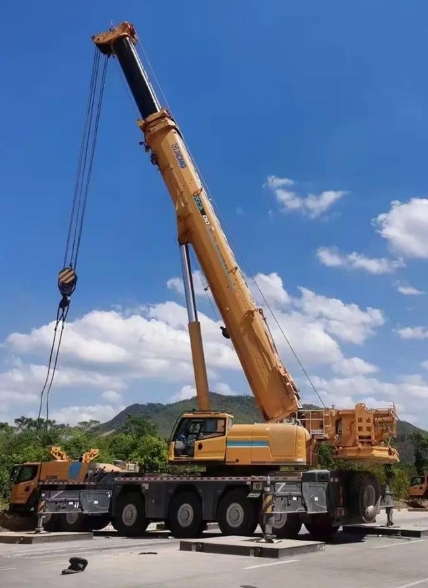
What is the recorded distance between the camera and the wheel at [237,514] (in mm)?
18078

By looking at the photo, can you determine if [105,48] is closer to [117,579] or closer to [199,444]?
[199,444]

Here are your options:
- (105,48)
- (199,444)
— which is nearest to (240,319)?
(199,444)

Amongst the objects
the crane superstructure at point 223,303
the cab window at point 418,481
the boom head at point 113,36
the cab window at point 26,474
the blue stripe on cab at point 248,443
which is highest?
the boom head at point 113,36

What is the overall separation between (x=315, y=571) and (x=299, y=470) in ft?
24.2

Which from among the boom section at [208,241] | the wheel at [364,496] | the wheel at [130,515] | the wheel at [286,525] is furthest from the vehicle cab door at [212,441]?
the wheel at [364,496]

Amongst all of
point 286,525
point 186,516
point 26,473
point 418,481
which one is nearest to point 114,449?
point 418,481

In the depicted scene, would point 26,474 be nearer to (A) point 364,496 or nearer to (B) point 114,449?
(A) point 364,496

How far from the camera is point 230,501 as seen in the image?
60.7 feet

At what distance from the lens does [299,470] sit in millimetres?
19203

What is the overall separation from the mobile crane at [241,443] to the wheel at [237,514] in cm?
3

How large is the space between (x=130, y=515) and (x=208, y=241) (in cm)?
856

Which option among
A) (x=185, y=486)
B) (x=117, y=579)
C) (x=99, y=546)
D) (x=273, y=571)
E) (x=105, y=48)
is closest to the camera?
(x=117, y=579)

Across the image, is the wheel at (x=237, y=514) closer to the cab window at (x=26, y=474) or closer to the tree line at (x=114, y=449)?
the tree line at (x=114, y=449)

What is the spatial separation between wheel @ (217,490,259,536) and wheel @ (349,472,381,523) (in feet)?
9.62
